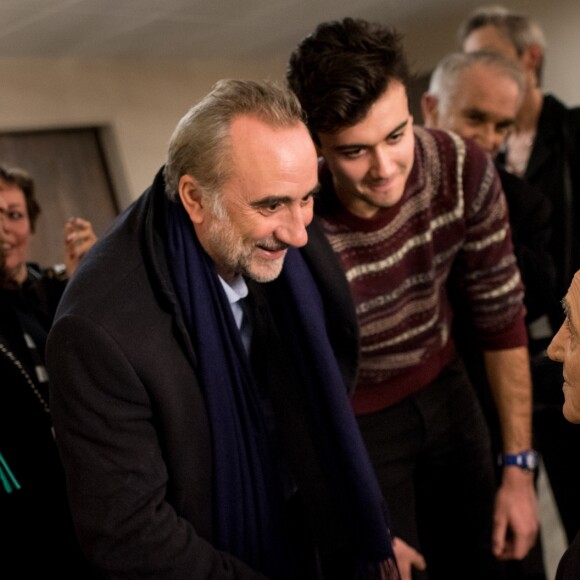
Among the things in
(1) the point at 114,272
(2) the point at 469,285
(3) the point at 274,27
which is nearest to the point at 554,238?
(2) the point at 469,285

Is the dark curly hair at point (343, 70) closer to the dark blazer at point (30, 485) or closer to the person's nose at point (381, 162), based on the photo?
the person's nose at point (381, 162)

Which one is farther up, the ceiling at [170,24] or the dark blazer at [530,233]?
the ceiling at [170,24]

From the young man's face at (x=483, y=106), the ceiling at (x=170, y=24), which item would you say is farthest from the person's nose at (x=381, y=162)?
the ceiling at (x=170, y=24)

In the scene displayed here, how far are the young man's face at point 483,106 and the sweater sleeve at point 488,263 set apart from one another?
1.34 feet

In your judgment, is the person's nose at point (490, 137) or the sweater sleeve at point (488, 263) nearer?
the sweater sleeve at point (488, 263)

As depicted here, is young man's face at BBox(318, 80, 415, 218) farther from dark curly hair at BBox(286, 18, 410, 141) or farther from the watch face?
the watch face

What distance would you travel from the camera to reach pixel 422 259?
138 cm

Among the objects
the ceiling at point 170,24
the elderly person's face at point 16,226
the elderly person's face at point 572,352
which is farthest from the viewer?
the ceiling at point 170,24

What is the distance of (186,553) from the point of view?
1.05 meters

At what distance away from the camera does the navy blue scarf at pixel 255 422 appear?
43.1 inches

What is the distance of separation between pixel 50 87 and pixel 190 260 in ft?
9.63

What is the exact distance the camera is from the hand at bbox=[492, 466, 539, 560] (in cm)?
146

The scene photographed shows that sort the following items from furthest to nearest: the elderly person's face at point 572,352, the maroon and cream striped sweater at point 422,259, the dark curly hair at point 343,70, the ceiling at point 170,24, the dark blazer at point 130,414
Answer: the ceiling at point 170,24
the maroon and cream striped sweater at point 422,259
the dark curly hair at point 343,70
the dark blazer at point 130,414
the elderly person's face at point 572,352

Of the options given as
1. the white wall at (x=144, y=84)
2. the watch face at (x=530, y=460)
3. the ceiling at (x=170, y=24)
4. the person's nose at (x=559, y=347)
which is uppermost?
the ceiling at (x=170, y=24)
